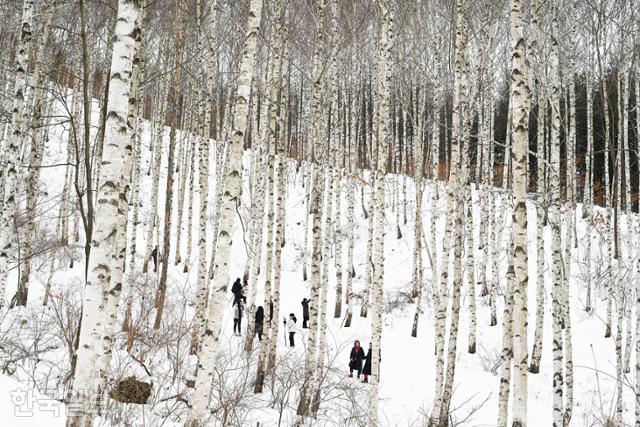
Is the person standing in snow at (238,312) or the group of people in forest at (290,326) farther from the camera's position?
the person standing in snow at (238,312)

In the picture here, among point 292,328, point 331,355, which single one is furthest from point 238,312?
point 331,355

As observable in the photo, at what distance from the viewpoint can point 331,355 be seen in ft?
40.0

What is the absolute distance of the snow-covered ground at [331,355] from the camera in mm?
6301

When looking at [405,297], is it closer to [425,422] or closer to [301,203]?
[425,422]

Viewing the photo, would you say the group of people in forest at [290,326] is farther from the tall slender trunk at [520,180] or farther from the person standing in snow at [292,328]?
the tall slender trunk at [520,180]

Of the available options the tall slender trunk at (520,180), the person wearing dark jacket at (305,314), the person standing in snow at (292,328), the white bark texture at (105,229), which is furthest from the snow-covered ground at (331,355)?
the white bark texture at (105,229)

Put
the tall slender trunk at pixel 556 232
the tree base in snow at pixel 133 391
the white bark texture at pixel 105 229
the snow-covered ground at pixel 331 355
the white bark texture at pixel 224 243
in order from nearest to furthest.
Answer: the white bark texture at pixel 105 229
the white bark texture at pixel 224 243
the tree base in snow at pixel 133 391
the snow-covered ground at pixel 331 355
the tall slender trunk at pixel 556 232

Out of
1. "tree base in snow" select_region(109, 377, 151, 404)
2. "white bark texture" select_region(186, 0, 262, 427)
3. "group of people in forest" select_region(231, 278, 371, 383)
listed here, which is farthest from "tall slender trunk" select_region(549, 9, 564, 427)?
"tree base in snow" select_region(109, 377, 151, 404)

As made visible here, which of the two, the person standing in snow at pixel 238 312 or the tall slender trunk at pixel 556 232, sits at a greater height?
the tall slender trunk at pixel 556 232

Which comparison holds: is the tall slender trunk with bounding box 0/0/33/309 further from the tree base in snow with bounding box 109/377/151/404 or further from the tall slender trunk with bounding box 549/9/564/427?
the tall slender trunk with bounding box 549/9/564/427

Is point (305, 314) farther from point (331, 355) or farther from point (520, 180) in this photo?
point (520, 180)

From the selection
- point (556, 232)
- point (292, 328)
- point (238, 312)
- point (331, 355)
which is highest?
point (556, 232)

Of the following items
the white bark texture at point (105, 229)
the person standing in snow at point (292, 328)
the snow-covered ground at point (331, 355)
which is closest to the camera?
the white bark texture at point (105, 229)

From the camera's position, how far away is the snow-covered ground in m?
6.30
